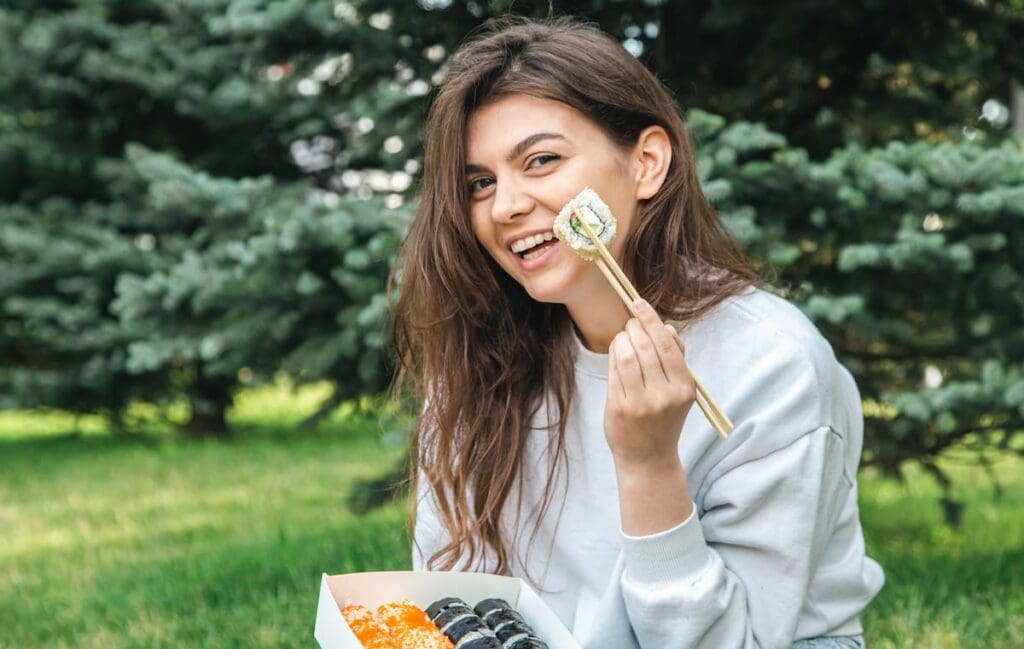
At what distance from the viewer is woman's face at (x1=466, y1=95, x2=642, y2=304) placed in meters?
1.87

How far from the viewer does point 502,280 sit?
2.22 meters

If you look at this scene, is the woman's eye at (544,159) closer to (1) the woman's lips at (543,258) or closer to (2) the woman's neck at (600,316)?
(1) the woman's lips at (543,258)

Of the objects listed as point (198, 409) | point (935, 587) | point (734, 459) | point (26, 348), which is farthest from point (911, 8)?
point (26, 348)

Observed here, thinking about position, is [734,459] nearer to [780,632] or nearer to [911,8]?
[780,632]

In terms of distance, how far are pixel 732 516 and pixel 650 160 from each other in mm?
639

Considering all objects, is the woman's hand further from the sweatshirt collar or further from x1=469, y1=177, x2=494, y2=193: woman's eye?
x1=469, y1=177, x2=494, y2=193: woman's eye

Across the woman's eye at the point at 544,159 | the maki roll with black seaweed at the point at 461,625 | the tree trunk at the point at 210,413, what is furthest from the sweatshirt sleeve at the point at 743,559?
the tree trunk at the point at 210,413

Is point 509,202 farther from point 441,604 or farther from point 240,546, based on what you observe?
point 240,546

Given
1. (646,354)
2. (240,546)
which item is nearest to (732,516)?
(646,354)

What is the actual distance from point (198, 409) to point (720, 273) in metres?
5.25

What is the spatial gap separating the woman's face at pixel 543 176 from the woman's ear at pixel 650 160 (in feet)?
0.07

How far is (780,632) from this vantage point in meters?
1.76

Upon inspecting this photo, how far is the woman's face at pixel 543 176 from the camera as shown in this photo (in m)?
1.87

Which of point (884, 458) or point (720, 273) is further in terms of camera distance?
point (884, 458)
